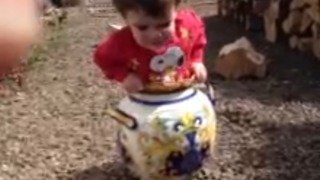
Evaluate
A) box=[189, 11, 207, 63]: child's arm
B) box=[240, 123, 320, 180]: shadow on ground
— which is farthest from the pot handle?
box=[240, 123, 320, 180]: shadow on ground

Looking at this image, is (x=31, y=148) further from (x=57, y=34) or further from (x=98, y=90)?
(x=57, y=34)

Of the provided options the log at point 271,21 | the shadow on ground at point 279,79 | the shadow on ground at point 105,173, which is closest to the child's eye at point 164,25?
the shadow on ground at point 105,173

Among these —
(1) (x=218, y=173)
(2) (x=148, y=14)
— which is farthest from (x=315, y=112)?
(2) (x=148, y=14)

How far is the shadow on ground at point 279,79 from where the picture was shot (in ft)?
11.5

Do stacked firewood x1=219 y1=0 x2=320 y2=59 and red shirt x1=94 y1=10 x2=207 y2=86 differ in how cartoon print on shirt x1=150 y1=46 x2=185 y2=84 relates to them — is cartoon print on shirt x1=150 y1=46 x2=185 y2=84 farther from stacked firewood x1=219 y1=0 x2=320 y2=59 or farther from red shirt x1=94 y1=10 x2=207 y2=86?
stacked firewood x1=219 y1=0 x2=320 y2=59

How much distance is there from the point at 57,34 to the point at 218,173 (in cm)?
248

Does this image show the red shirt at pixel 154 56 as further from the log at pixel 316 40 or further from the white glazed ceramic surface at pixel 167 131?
the log at pixel 316 40

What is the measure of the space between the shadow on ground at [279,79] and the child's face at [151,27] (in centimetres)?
116

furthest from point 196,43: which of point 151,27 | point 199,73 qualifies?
A: point 151,27

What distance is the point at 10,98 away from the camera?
363 centimetres

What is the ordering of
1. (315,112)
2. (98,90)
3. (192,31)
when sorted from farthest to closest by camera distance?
Answer: (98,90), (315,112), (192,31)

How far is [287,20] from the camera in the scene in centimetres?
437

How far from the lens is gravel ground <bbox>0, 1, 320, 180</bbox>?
9.07 ft

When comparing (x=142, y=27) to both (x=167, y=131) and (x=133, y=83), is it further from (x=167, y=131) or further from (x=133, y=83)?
(x=167, y=131)
